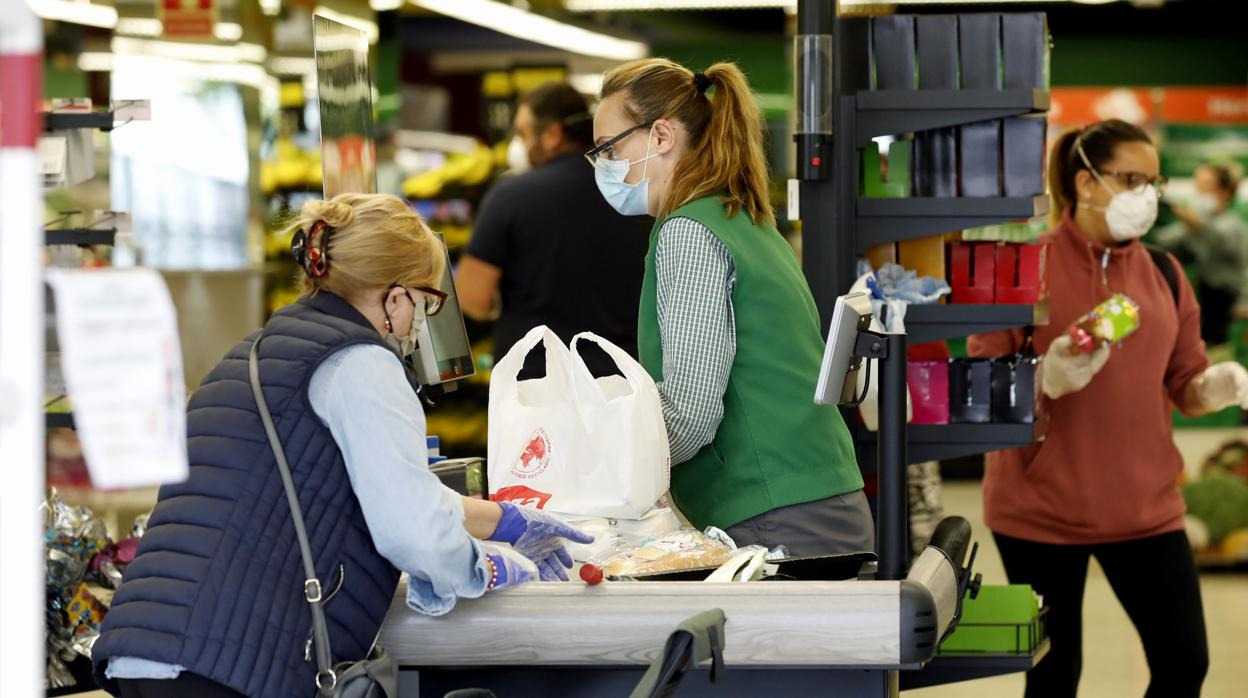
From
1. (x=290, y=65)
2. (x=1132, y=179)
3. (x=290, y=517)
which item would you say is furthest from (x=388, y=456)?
(x=290, y=65)

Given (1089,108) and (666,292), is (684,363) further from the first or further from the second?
(1089,108)

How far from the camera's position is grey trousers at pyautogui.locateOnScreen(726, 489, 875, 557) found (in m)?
2.75

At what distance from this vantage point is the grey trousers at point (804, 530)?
2.75 meters

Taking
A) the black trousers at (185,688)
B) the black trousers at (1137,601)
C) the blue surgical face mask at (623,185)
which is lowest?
the black trousers at (1137,601)

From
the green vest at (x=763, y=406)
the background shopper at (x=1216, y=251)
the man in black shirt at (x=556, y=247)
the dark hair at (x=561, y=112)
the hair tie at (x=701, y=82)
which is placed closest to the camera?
the green vest at (x=763, y=406)

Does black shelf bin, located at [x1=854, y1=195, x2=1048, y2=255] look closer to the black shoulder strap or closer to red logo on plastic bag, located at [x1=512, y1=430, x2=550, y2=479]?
the black shoulder strap

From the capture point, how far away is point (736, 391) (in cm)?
279

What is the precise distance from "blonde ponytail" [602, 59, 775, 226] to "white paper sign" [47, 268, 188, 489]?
164 centimetres

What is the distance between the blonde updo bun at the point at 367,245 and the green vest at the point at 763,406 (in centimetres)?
57

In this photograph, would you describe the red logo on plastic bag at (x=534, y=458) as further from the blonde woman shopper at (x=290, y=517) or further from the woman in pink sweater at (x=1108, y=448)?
the woman in pink sweater at (x=1108, y=448)

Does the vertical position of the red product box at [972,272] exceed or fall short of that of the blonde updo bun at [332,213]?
it falls short

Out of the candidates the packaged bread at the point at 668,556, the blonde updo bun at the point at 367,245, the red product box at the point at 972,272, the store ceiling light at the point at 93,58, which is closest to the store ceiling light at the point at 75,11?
the store ceiling light at the point at 93,58

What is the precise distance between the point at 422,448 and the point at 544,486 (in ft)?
1.39

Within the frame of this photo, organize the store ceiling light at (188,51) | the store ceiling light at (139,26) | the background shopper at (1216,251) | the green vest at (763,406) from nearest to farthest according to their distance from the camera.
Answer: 1. the green vest at (763,406)
2. the store ceiling light at (139,26)
3. the store ceiling light at (188,51)
4. the background shopper at (1216,251)
